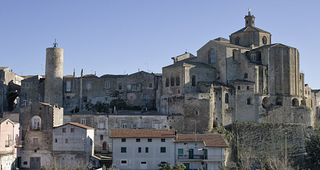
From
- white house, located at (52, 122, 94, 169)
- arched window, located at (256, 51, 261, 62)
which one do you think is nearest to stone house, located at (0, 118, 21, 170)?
white house, located at (52, 122, 94, 169)

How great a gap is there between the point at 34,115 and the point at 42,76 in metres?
19.3

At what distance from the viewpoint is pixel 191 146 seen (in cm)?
5034

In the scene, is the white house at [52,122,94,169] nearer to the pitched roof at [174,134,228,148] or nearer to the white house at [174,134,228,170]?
the white house at [174,134,228,170]

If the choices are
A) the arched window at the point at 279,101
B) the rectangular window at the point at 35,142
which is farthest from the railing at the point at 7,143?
the arched window at the point at 279,101

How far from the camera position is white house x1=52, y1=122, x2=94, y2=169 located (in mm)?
50844

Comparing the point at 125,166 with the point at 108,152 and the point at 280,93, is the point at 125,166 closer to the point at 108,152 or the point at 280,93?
the point at 108,152

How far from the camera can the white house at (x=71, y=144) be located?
5084 centimetres

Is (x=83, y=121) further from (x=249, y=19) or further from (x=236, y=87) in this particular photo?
(x=249, y=19)

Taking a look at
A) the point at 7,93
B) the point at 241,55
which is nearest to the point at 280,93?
the point at 241,55

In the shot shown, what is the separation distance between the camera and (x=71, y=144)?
168 feet

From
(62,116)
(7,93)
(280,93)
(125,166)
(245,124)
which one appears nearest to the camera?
(125,166)

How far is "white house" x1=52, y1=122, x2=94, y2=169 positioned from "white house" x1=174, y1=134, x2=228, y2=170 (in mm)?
10039

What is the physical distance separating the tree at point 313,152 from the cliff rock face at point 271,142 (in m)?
3.00

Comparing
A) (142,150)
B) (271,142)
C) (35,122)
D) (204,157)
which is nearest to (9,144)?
(35,122)
